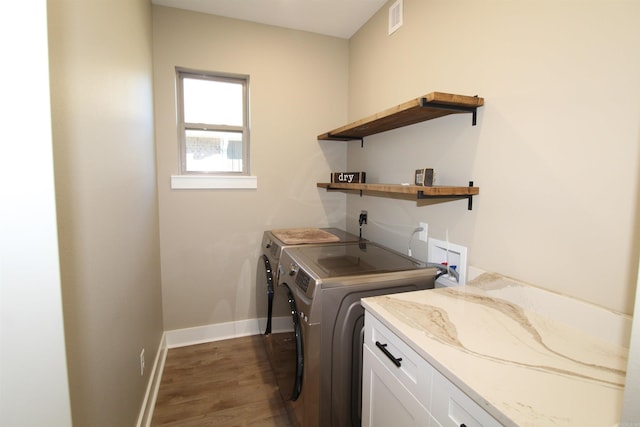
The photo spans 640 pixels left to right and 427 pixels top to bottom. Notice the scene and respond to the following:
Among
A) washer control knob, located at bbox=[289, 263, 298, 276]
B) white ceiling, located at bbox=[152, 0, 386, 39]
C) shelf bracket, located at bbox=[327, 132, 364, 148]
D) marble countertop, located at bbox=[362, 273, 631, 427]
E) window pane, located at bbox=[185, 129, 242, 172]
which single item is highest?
white ceiling, located at bbox=[152, 0, 386, 39]

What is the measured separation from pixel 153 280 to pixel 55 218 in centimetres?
158

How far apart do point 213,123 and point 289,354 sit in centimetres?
199

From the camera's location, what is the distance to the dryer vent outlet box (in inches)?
61.7

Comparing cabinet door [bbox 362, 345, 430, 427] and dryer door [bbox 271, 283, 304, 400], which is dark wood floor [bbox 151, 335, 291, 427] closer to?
dryer door [bbox 271, 283, 304, 400]

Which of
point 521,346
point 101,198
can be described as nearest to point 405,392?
point 521,346

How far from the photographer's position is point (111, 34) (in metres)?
1.27

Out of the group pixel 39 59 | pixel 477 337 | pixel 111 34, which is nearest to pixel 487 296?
pixel 477 337

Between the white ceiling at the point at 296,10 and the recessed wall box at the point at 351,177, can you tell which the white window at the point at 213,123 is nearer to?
the white ceiling at the point at 296,10

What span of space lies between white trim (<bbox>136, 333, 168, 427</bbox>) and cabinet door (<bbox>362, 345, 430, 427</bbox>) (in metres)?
1.25

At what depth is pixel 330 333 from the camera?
140 cm

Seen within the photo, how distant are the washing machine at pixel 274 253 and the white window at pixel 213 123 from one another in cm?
69

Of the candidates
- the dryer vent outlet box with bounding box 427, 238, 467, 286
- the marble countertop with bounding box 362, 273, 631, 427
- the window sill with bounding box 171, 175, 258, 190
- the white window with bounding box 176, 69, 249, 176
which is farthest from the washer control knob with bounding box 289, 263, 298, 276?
the white window with bounding box 176, 69, 249, 176

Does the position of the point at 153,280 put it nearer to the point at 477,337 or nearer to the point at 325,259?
the point at 325,259

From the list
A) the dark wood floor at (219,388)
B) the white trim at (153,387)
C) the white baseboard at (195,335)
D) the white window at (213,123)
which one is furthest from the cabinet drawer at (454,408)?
the white window at (213,123)
